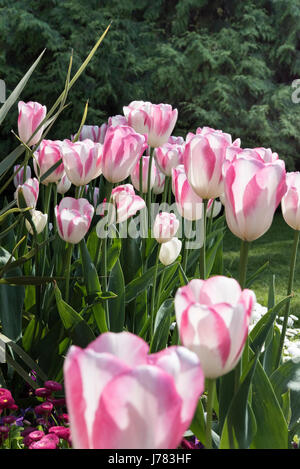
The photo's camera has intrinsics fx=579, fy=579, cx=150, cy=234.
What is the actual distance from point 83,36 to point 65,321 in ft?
17.0

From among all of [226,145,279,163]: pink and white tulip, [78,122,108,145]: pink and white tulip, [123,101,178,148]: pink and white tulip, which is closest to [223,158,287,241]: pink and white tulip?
Result: [226,145,279,163]: pink and white tulip

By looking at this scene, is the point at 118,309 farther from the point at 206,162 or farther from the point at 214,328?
the point at 214,328

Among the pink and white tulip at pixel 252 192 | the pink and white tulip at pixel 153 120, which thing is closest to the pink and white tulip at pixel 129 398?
the pink and white tulip at pixel 252 192

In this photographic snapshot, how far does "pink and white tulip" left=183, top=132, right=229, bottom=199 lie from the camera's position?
1.03 metres

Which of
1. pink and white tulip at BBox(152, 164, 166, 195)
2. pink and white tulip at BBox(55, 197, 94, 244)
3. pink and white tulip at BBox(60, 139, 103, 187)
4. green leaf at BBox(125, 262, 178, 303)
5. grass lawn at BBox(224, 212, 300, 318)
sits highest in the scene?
pink and white tulip at BBox(60, 139, 103, 187)

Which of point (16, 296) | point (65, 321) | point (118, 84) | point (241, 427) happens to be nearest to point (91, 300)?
point (65, 321)

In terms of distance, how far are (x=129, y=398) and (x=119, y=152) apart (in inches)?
39.8

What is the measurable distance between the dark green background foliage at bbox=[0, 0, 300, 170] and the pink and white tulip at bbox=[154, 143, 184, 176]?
4.05 m

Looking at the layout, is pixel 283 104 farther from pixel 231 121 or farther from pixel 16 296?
pixel 16 296

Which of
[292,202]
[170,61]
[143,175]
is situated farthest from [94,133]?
[170,61]

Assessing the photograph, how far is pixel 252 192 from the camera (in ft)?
2.86

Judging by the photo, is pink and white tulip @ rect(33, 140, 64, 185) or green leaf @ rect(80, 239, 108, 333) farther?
pink and white tulip @ rect(33, 140, 64, 185)

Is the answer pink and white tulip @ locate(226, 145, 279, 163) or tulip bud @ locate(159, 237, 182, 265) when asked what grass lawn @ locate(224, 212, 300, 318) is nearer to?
tulip bud @ locate(159, 237, 182, 265)

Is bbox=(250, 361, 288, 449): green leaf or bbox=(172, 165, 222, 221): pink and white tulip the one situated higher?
bbox=(172, 165, 222, 221): pink and white tulip
